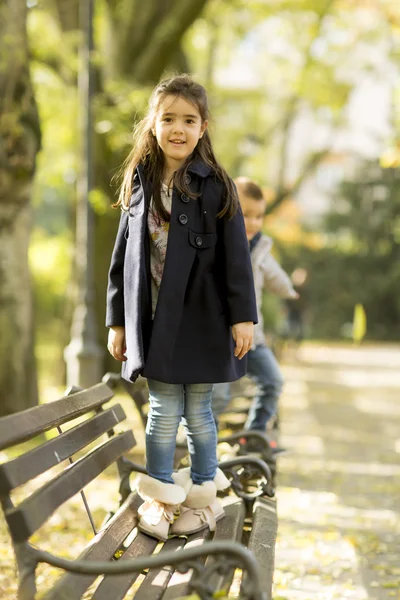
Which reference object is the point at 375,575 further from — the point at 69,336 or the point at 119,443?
the point at 69,336

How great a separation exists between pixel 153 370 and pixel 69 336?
10.00 metres

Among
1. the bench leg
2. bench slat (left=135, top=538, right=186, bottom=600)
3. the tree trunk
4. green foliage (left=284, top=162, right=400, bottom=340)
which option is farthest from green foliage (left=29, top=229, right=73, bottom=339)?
the bench leg

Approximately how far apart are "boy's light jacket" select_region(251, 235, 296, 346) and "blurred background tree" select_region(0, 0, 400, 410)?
156 cm

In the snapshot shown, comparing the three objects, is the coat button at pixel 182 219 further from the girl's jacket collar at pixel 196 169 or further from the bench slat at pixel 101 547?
the bench slat at pixel 101 547

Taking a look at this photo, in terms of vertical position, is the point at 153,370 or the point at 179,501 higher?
the point at 153,370

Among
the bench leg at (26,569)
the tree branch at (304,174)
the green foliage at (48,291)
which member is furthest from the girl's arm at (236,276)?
the green foliage at (48,291)

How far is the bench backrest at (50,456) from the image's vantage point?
2486mm

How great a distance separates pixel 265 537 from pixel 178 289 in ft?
3.31

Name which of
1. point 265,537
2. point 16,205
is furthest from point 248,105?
point 265,537

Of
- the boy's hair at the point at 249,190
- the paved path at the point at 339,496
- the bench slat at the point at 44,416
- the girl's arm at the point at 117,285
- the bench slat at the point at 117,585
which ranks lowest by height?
the paved path at the point at 339,496

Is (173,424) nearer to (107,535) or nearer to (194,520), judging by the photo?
(194,520)

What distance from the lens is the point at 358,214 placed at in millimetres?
32031

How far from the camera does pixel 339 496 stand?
6.96 metres

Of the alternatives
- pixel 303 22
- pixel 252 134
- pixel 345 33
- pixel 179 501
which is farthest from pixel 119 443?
pixel 252 134
